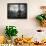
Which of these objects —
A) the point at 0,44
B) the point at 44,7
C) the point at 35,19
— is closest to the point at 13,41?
the point at 0,44

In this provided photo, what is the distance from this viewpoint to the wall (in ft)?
12.9

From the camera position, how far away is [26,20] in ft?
12.9

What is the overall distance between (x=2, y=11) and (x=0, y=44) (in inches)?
31.6

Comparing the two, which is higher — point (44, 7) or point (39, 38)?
point (44, 7)

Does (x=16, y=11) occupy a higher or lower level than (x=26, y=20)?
higher

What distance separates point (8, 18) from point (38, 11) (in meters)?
0.69

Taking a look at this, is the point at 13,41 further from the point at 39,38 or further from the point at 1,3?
the point at 1,3

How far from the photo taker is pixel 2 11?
3928mm

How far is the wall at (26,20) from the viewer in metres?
3.92

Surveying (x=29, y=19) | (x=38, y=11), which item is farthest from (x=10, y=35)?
(x=38, y=11)

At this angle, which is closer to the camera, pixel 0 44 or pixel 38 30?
pixel 0 44

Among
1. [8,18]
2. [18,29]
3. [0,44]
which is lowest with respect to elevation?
[0,44]

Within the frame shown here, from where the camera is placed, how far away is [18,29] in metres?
3.96

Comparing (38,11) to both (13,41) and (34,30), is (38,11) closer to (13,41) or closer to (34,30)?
(34,30)
